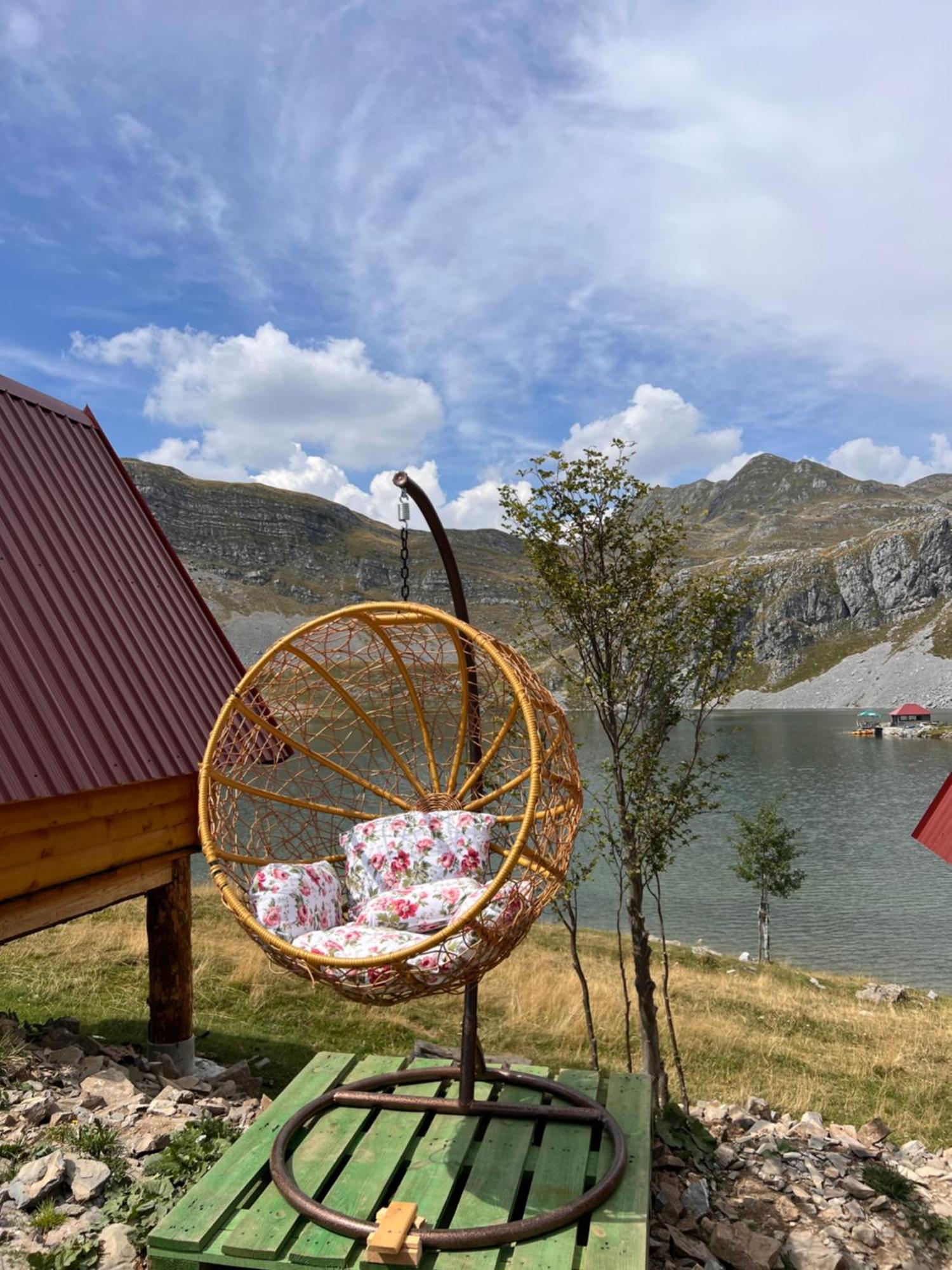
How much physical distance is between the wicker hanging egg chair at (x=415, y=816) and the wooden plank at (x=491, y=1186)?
50 millimetres

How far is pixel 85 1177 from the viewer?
11.1 feet

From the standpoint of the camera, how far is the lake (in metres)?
17.2

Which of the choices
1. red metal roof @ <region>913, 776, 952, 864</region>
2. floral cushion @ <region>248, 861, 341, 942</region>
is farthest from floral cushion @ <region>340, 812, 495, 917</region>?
red metal roof @ <region>913, 776, 952, 864</region>

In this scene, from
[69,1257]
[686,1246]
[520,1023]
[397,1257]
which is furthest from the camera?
[520,1023]

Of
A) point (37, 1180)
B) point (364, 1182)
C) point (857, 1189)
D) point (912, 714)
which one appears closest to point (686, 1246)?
point (364, 1182)

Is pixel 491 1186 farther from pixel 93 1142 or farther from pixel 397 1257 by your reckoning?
pixel 93 1142

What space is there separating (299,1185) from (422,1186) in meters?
0.43

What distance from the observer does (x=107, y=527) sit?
19.5ft

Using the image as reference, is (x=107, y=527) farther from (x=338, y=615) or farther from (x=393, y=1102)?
(x=393, y=1102)

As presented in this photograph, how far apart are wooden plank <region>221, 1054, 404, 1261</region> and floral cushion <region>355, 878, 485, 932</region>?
2.21ft

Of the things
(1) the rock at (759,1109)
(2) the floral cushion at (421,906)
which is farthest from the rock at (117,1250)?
(1) the rock at (759,1109)

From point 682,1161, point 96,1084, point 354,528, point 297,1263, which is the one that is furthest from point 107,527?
point 354,528

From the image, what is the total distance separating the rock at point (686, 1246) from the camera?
3.19 meters

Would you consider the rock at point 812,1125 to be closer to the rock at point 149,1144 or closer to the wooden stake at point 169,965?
the rock at point 149,1144
